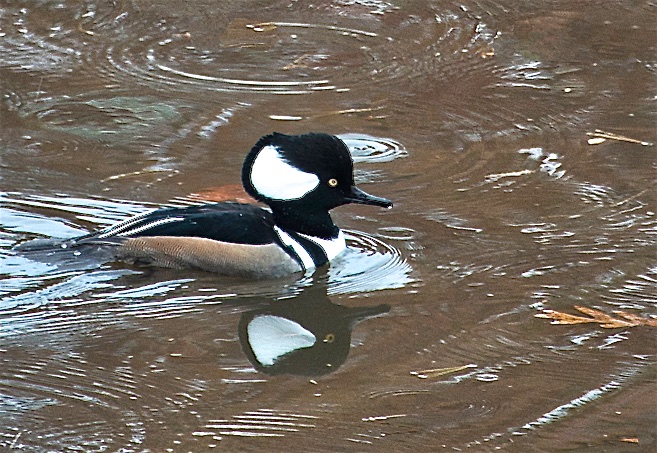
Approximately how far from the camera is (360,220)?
712cm

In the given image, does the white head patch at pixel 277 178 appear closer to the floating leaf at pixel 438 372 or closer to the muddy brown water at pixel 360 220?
the muddy brown water at pixel 360 220

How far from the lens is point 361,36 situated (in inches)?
387

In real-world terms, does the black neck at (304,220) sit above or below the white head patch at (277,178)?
below

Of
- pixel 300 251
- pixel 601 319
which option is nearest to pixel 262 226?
pixel 300 251

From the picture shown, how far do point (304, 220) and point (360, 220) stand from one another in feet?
1.67

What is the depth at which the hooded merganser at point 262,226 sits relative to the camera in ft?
21.1

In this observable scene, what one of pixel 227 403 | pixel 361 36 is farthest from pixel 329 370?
pixel 361 36

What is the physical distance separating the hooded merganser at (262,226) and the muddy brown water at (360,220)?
4.3 inches

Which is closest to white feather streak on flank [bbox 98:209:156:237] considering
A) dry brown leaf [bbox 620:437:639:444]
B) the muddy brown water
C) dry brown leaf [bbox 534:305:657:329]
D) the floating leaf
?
the muddy brown water

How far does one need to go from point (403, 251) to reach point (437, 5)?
4.33m

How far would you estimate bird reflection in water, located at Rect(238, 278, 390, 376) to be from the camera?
17.8ft

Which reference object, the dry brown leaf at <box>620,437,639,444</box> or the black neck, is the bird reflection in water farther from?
the dry brown leaf at <box>620,437,639,444</box>

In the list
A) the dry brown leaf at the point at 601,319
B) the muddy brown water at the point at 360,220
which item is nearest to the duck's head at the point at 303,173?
the muddy brown water at the point at 360,220

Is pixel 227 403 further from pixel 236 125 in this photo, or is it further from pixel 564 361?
pixel 236 125
